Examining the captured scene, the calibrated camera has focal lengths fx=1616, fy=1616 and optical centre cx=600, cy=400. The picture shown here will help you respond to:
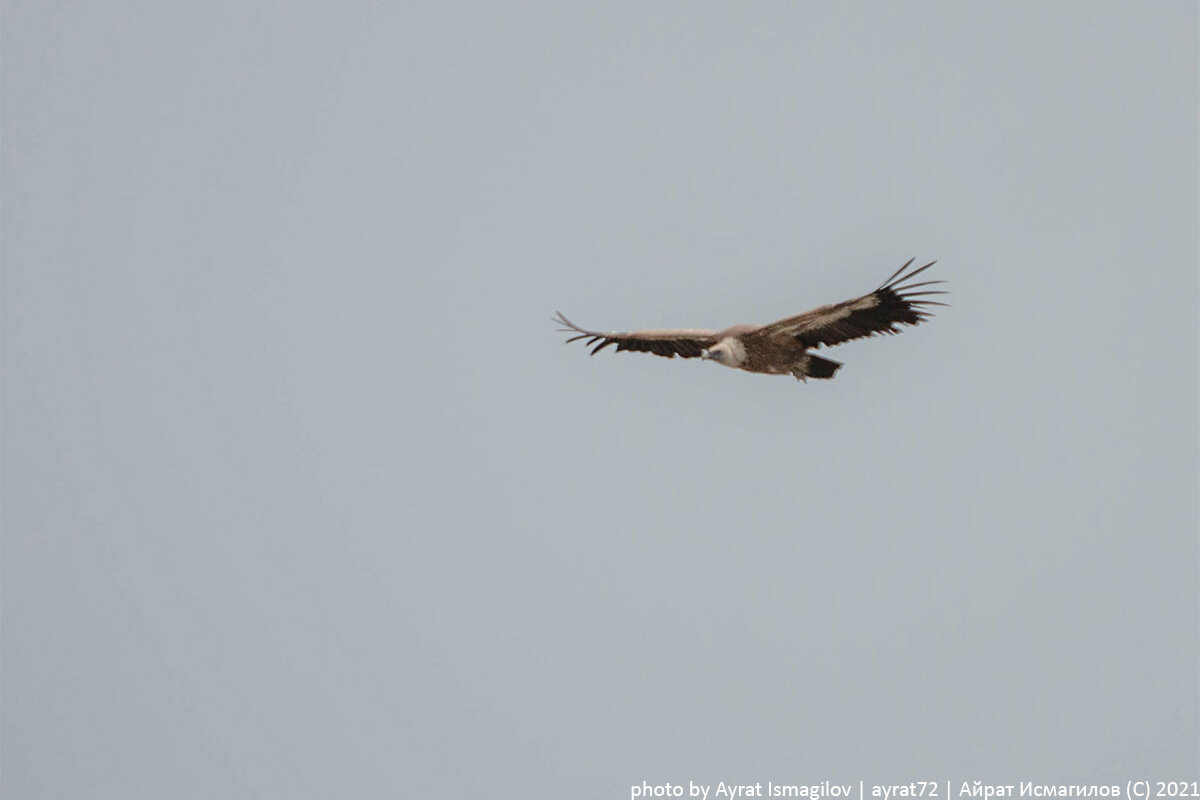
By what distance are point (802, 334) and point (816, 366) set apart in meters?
0.49

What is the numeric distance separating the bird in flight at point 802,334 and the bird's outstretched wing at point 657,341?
13mm

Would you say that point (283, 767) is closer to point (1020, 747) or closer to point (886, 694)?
point (886, 694)

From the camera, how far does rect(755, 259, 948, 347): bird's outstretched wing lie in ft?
59.4

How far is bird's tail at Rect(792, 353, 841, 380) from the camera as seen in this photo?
19.5 m

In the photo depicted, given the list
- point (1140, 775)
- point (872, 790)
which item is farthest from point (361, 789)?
point (1140, 775)

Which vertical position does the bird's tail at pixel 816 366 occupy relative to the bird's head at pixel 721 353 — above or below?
below

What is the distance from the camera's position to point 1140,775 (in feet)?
276

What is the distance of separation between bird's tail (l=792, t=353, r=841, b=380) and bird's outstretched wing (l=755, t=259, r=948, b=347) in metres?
0.17

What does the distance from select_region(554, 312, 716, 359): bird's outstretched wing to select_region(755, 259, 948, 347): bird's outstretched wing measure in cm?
197

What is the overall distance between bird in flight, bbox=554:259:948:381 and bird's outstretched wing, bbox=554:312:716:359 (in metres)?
0.01

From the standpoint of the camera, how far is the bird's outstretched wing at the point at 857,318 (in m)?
18.1

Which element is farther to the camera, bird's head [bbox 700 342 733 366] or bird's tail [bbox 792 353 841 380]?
bird's head [bbox 700 342 733 366]

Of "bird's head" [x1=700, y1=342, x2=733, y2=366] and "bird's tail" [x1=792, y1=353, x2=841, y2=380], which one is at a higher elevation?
"bird's head" [x1=700, y1=342, x2=733, y2=366]

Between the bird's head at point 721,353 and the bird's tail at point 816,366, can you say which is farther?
the bird's head at point 721,353
